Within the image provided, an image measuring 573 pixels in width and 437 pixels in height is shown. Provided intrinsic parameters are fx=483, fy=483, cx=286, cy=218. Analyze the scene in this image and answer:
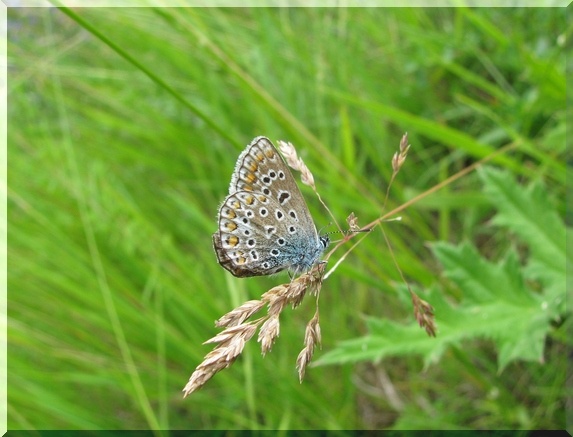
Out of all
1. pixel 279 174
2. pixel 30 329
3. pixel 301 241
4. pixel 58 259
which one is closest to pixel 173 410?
pixel 30 329

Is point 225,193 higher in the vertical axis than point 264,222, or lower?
higher

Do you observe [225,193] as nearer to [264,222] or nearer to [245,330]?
[264,222]

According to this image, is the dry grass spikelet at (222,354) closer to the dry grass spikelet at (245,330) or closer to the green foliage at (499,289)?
the dry grass spikelet at (245,330)

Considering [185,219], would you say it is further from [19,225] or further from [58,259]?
[19,225]

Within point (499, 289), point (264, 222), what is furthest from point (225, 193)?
point (499, 289)

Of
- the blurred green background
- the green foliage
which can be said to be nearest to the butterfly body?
the green foliage

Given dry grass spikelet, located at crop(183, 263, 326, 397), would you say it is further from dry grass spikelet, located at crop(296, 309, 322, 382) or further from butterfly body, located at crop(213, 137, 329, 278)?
butterfly body, located at crop(213, 137, 329, 278)

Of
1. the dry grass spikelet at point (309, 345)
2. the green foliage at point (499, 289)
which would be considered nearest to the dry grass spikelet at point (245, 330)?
the dry grass spikelet at point (309, 345)
